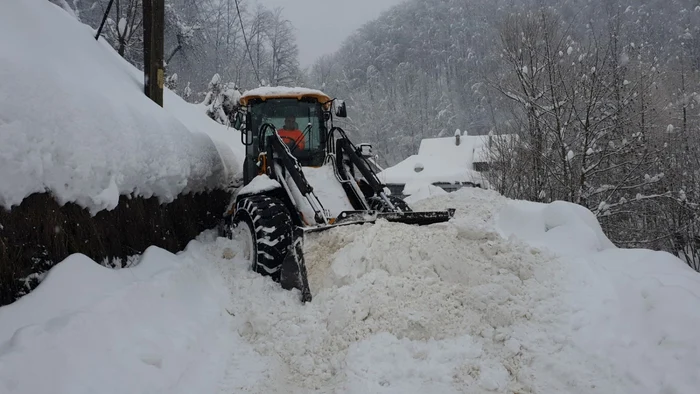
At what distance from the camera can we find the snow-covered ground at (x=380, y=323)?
2742 mm

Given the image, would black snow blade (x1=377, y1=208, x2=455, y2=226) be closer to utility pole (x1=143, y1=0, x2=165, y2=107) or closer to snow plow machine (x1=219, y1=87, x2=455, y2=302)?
snow plow machine (x1=219, y1=87, x2=455, y2=302)

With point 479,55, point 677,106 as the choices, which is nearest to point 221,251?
point 677,106

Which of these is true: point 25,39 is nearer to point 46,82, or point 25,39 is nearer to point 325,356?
point 46,82

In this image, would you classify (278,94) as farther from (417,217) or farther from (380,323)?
(380,323)

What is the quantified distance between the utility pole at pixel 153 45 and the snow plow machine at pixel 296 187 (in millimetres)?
1403

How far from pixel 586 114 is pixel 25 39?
10.4m

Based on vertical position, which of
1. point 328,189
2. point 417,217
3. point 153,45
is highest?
point 153,45

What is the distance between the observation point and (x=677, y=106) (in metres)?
11.7

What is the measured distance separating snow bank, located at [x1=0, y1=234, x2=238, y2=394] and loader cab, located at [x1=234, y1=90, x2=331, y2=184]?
126 inches

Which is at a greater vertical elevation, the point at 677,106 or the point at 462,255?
the point at 677,106

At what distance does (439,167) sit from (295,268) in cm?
A: 2595

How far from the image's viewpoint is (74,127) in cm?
372

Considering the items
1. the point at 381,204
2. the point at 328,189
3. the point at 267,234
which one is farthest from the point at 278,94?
the point at 267,234

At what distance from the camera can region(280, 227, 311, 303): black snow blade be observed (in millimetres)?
4391
